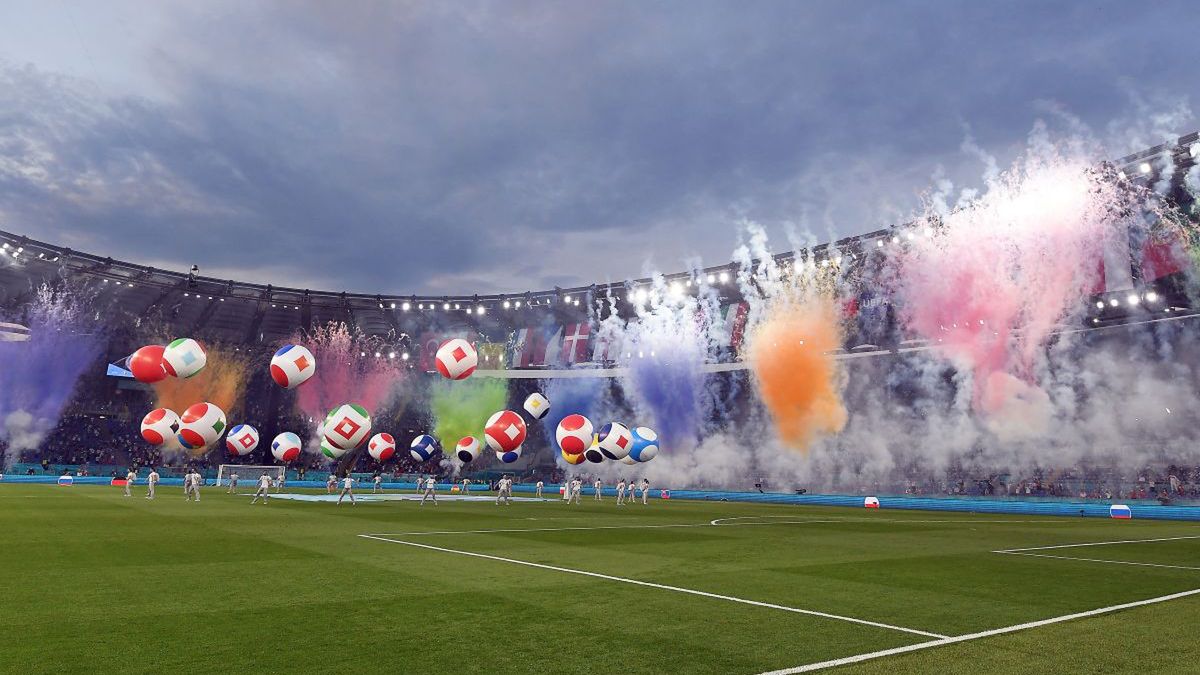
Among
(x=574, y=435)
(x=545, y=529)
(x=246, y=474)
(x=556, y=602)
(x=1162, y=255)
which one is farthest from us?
(x=246, y=474)

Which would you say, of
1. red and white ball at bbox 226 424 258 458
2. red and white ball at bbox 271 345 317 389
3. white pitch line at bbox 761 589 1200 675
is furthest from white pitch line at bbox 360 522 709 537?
red and white ball at bbox 226 424 258 458

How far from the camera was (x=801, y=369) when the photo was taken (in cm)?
5188

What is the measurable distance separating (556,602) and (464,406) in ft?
215

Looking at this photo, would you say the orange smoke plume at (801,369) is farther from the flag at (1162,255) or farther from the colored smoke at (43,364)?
the colored smoke at (43,364)

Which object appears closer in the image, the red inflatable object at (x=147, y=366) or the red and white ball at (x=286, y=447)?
the red inflatable object at (x=147, y=366)

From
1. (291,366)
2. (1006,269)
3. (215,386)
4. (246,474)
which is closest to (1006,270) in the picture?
(1006,269)

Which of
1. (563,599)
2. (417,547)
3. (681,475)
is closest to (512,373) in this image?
(681,475)

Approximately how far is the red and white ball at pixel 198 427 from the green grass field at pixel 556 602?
5.42m

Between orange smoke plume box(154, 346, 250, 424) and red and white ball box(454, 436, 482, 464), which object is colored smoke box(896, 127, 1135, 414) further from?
orange smoke plume box(154, 346, 250, 424)

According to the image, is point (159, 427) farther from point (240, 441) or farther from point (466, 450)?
point (466, 450)

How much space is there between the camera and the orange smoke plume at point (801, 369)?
167ft

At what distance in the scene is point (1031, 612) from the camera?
9164mm

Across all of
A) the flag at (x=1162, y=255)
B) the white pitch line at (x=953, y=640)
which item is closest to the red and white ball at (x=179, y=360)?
the white pitch line at (x=953, y=640)

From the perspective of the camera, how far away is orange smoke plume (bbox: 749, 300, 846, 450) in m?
51.0
